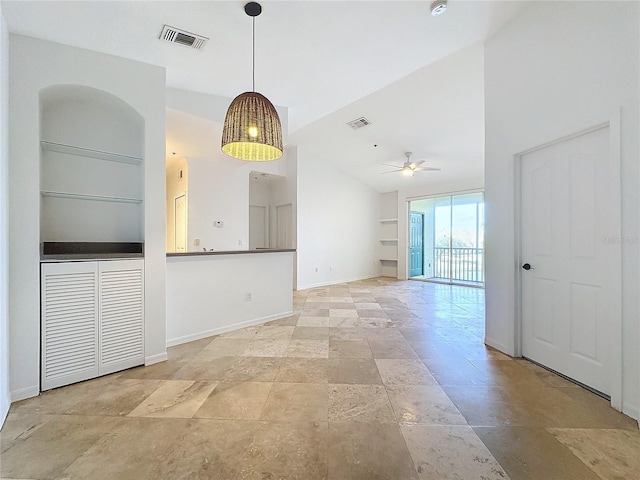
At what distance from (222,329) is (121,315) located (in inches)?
47.9

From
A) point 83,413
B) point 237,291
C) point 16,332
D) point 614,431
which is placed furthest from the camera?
point 237,291

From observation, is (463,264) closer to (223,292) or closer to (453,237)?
(453,237)

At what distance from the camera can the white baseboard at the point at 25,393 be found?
80.0 inches

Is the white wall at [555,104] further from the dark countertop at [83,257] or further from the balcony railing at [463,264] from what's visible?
the balcony railing at [463,264]

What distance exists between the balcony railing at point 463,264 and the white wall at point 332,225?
6.80ft

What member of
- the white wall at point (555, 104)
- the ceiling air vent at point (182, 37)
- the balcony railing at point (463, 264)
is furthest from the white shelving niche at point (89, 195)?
the balcony railing at point (463, 264)

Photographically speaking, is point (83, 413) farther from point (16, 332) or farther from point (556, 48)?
point (556, 48)

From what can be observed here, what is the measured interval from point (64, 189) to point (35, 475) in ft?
7.42

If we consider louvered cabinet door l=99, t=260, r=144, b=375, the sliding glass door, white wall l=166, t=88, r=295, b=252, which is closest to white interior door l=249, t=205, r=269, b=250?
white wall l=166, t=88, r=295, b=252

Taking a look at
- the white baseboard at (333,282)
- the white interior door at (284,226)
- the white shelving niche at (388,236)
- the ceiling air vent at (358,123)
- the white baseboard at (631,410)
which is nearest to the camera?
the white baseboard at (631,410)

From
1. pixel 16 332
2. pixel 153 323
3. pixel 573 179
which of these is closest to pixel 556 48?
pixel 573 179

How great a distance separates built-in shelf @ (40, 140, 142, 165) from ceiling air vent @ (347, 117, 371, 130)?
372 cm

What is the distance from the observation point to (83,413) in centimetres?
187

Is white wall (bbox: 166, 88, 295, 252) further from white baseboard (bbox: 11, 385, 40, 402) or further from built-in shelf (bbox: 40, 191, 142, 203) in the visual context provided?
white baseboard (bbox: 11, 385, 40, 402)
